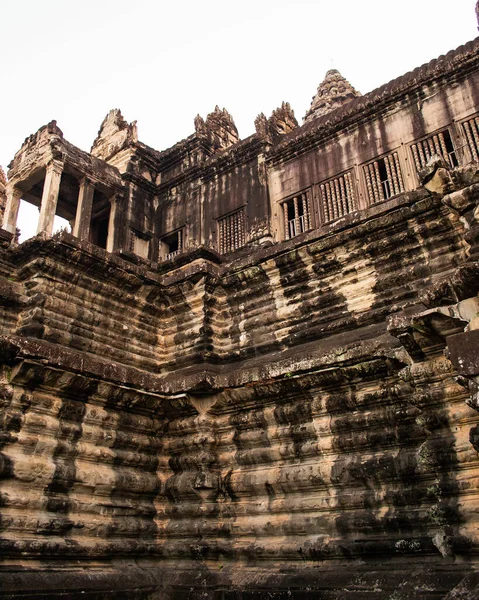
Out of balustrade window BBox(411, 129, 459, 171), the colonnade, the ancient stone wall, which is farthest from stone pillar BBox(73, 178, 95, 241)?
balustrade window BBox(411, 129, 459, 171)

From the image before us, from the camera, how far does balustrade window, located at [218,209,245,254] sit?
1561 cm

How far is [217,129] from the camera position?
65.2ft

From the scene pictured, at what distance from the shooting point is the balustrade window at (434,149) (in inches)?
507

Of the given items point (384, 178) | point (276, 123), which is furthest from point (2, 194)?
point (384, 178)

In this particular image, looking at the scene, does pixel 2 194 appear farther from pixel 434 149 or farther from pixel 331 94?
pixel 331 94

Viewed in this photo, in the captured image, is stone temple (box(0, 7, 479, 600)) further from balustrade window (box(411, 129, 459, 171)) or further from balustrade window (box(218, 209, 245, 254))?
balustrade window (box(218, 209, 245, 254))

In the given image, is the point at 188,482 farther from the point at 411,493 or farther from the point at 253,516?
the point at 411,493

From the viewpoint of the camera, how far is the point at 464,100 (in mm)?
12859

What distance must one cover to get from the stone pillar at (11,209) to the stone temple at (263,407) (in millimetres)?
6229

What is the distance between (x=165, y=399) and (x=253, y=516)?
98.1 inches

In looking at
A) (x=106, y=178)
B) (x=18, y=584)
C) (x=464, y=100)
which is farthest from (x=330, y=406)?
(x=106, y=178)

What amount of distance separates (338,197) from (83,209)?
24.1ft

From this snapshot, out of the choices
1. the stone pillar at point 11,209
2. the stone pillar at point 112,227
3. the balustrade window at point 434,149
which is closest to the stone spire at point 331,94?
the stone pillar at point 112,227

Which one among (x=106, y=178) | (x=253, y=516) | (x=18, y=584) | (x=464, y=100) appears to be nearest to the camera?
(x=18, y=584)
